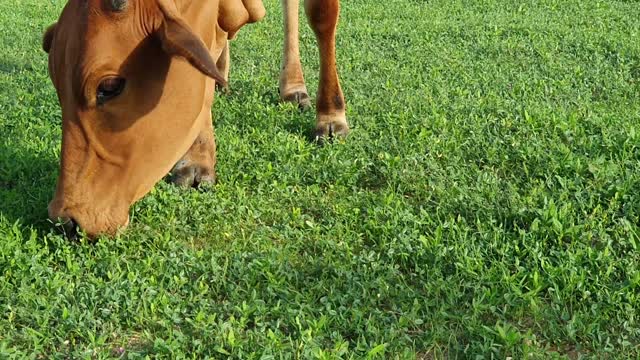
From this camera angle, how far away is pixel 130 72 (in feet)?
10.1

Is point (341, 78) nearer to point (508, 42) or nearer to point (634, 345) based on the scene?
point (508, 42)

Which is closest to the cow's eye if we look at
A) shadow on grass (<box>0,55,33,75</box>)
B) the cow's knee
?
the cow's knee

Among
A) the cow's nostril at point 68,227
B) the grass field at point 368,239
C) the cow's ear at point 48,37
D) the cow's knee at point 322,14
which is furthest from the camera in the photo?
the cow's knee at point 322,14

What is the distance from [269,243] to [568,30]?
528cm

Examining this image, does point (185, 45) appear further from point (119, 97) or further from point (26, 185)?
point (26, 185)

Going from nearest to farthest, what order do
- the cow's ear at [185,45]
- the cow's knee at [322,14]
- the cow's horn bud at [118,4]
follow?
the cow's ear at [185,45]
the cow's horn bud at [118,4]
the cow's knee at [322,14]

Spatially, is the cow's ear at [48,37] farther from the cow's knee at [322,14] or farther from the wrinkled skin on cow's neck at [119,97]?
the cow's knee at [322,14]

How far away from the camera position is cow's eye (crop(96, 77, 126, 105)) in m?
3.03

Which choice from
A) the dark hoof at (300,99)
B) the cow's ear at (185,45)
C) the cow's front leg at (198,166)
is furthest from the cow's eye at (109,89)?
the dark hoof at (300,99)

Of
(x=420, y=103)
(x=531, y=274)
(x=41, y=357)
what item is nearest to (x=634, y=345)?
(x=531, y=274)

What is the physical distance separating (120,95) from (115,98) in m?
0.02

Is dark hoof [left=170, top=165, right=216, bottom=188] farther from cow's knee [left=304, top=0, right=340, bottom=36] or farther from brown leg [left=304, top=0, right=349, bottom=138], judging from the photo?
cow's knee [left=304, top=0, right=340, bottom=36]

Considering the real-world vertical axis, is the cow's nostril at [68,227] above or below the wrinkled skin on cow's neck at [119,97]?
below

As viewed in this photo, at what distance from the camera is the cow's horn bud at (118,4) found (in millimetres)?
2967
